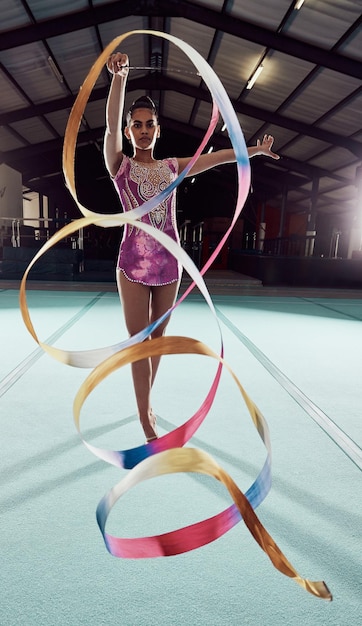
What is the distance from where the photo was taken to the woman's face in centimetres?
181

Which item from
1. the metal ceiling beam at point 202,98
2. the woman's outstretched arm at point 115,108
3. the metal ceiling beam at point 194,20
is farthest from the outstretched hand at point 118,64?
the metal ceiling beam at point 202,98

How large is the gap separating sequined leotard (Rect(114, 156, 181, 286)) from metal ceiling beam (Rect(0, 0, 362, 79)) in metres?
9.08

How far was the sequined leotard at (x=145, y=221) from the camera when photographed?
5.88ft

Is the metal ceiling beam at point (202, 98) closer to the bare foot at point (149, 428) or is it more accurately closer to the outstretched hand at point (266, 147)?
the outstretched hand at point (266, 147)

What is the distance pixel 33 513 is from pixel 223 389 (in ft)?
5.27

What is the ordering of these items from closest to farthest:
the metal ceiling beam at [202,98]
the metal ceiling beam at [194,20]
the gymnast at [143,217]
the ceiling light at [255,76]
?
the gymnast at [143,217] < the metal ceiling beam at [194,20] < the ceiling light at [255,76] < the metal ceiling beam at [202,98]

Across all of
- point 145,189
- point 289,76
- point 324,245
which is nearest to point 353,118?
point 289,76

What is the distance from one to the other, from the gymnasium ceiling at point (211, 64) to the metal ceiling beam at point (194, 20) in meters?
0.02

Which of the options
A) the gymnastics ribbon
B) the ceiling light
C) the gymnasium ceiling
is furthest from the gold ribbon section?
the ceiling light

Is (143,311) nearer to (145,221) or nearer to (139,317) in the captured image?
(139,317)

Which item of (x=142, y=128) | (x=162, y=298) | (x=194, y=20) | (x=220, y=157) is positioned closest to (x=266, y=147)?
(x=220, y=157)

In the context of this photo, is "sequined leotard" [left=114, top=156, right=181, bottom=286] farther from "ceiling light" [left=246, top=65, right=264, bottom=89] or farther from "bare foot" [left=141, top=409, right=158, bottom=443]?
"ceiling light" [left=246, top=65, right=264, bottom=89]

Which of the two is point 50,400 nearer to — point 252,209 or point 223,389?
point 223,389

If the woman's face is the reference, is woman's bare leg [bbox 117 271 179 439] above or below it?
below
